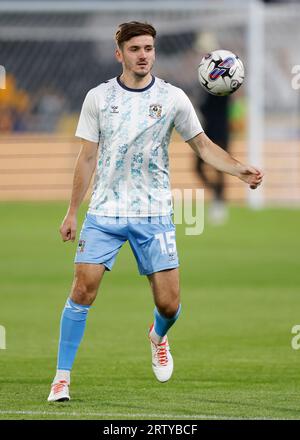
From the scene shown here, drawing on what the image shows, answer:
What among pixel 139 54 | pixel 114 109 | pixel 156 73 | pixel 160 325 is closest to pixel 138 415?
pixel 160 325

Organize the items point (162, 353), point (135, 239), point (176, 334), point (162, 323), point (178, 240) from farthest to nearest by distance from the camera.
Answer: point (178, 240), point (176, 334), point (162, 353), point (162, 323), point (135, 239)

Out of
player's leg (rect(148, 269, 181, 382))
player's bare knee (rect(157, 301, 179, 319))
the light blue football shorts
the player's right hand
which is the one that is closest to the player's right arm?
the player's right hand

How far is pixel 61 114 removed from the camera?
113 feet

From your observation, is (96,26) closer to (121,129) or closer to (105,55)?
(105,55)

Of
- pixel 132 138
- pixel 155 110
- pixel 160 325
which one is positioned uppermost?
pixel 155 110

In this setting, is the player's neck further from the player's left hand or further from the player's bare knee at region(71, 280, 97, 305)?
the player's bare knee at region(71, 280, 97, 305)

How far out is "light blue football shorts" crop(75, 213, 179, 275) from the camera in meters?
8.71

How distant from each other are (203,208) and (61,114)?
7.80m

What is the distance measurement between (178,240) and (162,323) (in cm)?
1413

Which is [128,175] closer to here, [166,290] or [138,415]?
[166,290]

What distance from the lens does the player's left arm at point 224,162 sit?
8.75 meters

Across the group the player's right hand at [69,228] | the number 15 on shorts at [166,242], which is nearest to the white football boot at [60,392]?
the player's right hand at [69,228]

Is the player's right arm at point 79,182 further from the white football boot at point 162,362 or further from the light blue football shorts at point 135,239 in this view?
the white football boot at point 162,362

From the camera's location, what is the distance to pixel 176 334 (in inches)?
499
